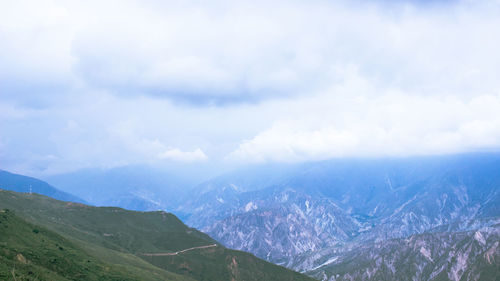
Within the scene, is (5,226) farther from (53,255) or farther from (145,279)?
Answer: (145,279)

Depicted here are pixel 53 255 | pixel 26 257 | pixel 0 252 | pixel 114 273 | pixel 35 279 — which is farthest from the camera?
pixel 114 273

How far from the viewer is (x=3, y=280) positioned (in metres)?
110

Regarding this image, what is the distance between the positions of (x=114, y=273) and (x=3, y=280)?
77.5 meters

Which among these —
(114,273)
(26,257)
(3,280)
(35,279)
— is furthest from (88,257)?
(3,280)

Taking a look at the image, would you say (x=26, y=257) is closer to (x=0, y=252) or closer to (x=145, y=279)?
(x=0, y=252)

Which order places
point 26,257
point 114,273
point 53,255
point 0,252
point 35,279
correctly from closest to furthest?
point 35,279 → point 0,252 → point 26,257 → point 53,255 → point 114,273

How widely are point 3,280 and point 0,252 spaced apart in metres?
31.8

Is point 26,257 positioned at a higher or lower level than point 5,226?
lower

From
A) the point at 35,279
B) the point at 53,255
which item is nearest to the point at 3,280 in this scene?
the point at 35,279

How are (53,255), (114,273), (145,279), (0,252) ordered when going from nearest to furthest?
(0,252)
(53,255)
(114,273)
(145,279)

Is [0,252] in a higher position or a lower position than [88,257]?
higher

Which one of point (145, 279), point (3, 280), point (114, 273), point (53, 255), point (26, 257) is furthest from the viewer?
point (145, 279)

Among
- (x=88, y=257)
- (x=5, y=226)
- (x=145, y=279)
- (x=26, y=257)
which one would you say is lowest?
(x=145, y=279)

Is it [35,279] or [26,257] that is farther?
[26,257]
